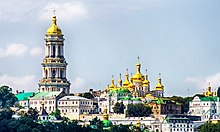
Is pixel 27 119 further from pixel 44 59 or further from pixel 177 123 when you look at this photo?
pixel 44 59

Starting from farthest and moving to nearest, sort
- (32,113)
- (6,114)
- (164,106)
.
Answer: (164,106) → (32,113) → (6,114)

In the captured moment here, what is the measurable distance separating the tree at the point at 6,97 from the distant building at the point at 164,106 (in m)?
15.3

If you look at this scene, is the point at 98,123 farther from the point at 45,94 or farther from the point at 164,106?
the point at 45,94

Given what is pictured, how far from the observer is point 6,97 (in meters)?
→ 139

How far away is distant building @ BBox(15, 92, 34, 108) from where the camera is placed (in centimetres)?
13900

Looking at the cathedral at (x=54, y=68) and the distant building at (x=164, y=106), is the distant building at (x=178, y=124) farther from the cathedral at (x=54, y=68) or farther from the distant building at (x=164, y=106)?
the cathedral at (x=54, y=68)

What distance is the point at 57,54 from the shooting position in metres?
139

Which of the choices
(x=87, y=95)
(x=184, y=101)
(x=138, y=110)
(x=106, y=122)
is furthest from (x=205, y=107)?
(x=106, y=122)

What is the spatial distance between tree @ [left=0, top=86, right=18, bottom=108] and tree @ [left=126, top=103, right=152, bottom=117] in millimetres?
14309

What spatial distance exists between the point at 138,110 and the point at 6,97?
16.4 m

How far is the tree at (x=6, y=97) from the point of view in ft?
453

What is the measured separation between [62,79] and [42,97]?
4.49 metres

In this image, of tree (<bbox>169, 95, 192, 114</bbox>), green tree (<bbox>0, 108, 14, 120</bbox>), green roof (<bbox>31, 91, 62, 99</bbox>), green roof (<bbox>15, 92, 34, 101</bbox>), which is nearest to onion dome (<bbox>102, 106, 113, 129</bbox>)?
green tree (<bbox>0, 108, 14, 120</bbox>)

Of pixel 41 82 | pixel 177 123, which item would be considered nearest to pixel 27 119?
pixel 177 123
